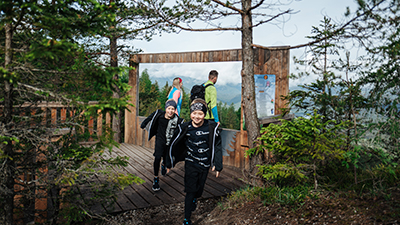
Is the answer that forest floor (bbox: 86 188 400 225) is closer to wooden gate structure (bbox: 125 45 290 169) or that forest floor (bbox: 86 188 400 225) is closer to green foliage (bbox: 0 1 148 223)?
green foliage (bbox: 0 1 148 223)

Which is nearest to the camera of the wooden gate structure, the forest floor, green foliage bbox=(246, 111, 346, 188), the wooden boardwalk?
the forest floor

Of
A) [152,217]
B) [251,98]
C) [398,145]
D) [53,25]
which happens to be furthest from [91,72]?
[398,145]

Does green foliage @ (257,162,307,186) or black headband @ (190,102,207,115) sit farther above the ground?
black headband @ (190,102,207,115)

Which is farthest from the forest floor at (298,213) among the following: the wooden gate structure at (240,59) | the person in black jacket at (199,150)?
the wooden gate structure at (240,59)

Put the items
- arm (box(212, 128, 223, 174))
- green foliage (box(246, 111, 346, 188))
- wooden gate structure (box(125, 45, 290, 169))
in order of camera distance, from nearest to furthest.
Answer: green foliage (box(246, 111, 346, 188))
arm (box(212, 128, 223, 174))
wooden gate structure (box(125, 45, 290, 169))

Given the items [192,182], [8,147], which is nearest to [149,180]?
[192,182]

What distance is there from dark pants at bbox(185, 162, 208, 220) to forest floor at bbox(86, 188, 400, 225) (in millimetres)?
387

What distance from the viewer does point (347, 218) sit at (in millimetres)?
3039


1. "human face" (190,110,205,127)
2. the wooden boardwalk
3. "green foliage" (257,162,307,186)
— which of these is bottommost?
the wooden boardwalk

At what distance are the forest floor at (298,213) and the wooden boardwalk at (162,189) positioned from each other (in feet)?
0.83

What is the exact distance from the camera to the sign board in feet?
20.1

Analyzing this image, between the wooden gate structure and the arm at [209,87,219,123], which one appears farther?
the wooden gate structure

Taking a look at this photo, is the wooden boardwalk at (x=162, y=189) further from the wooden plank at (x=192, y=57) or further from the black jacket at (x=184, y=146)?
the wooden plank at (x=192, y=57)

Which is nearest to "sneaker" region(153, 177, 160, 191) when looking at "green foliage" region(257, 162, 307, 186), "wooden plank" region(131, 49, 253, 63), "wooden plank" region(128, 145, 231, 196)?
"wooden plank" region(128, 145, 231, 196)
